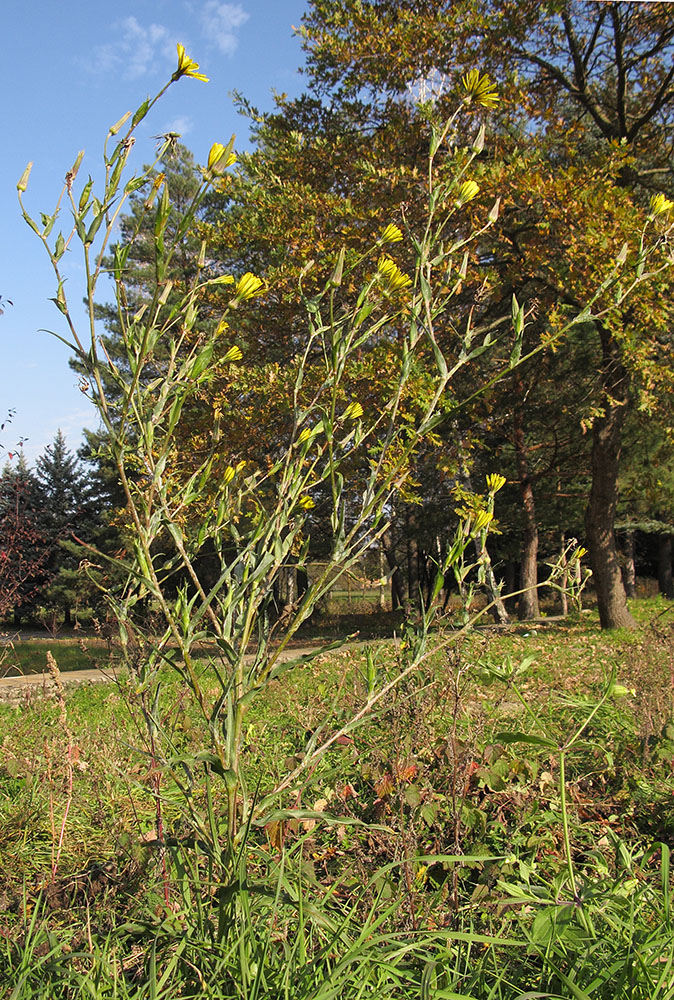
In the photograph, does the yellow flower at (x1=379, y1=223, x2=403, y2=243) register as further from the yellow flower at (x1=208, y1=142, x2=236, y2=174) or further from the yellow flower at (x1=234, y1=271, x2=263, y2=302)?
the yellow flower at (x1=208, y1=142, x2=236, y2=174)

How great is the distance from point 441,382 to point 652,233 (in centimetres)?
758

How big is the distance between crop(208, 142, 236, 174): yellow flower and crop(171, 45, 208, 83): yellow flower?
0.41ft

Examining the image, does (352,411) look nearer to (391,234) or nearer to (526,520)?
(391,234)

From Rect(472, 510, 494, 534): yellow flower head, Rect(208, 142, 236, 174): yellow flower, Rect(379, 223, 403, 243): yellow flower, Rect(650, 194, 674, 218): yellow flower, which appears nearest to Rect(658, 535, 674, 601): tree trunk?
Rect(650, 194, 674, 218): yellow flower

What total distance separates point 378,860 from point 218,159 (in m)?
2.31

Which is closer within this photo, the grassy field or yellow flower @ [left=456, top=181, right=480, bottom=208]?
the grassy field

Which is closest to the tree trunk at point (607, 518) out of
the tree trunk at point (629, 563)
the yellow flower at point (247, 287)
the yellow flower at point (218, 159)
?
the yellow flower at point (247, 287)

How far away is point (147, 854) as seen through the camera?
7.79ft

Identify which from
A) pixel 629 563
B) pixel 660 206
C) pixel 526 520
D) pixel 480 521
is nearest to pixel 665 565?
pixel 629 563

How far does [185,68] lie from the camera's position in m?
1.18

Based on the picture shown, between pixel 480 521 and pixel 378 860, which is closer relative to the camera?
pixel 480 521

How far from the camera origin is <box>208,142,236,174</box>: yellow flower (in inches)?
50.4

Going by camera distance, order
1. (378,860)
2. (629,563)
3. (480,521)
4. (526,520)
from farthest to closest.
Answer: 1. (629,563)
2. (526,520)
3. (378,860)
4. (480,521)

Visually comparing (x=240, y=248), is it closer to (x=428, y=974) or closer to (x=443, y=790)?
(x=443, y=790)
